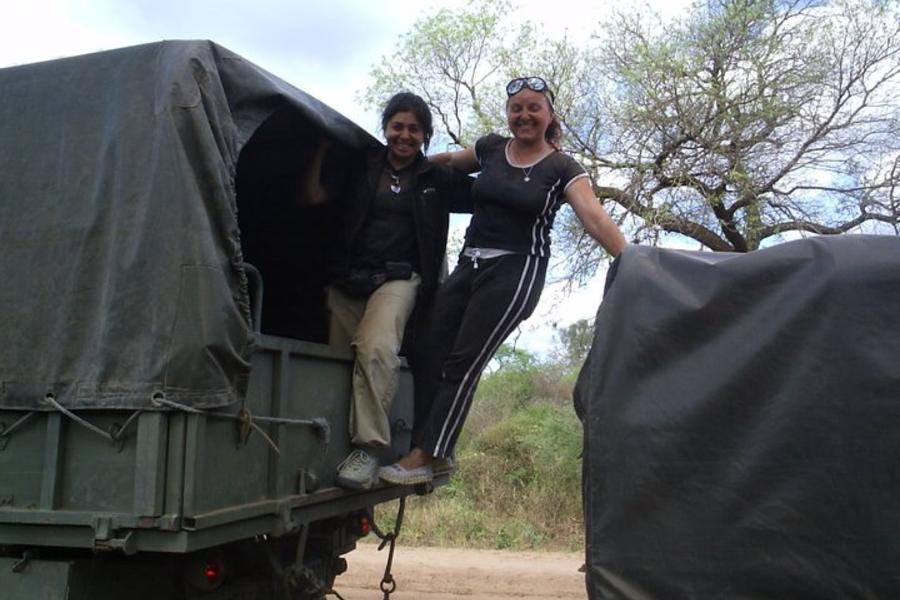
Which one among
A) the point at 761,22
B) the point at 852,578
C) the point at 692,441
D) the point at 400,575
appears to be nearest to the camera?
the point at 852,578

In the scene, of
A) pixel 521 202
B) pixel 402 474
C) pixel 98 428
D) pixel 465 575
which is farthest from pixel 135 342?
pixel 465 575

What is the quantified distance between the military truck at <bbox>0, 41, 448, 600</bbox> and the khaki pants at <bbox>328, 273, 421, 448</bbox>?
0.46m

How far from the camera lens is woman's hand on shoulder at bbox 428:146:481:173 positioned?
457 centimetres

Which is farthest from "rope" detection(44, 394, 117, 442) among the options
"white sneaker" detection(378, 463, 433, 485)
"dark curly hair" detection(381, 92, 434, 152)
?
"dark curly hair" detection(381, 92, 434, 152)

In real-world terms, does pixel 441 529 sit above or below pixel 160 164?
below

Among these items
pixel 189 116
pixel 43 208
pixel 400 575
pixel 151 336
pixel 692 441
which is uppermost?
pixel 189 116

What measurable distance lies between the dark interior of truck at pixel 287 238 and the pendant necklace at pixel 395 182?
0.85 ft

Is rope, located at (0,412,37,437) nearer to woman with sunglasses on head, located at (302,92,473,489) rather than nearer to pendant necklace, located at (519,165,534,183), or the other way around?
woman with sunglasses on head, located at (302,92,473,489)

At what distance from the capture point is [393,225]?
14.7ft

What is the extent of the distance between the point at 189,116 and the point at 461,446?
1097cm

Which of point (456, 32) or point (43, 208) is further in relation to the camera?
point (456, 32)

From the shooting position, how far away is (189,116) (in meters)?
3.09

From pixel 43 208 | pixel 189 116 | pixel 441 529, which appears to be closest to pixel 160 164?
pixel 189 116

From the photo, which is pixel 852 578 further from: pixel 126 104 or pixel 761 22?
pixel 761 22
